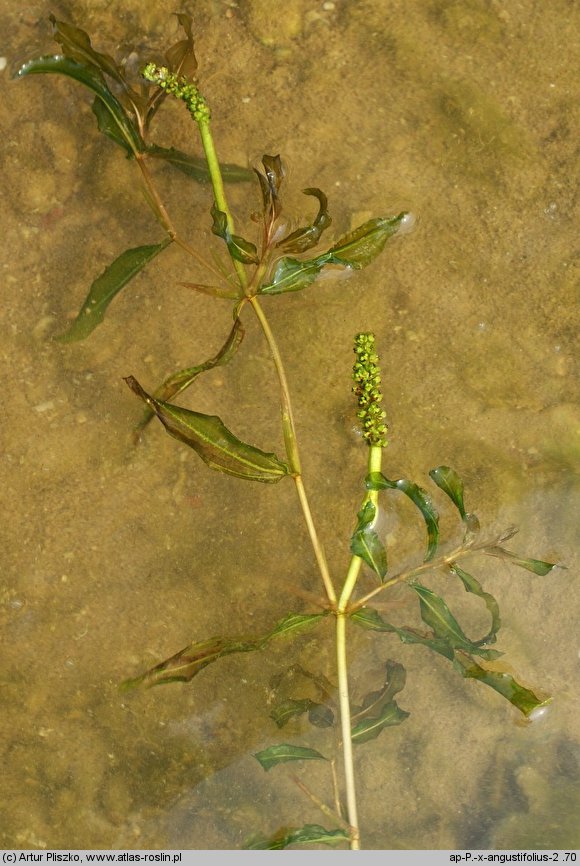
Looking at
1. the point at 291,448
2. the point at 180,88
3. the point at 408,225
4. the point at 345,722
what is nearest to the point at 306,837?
the point at 345,722

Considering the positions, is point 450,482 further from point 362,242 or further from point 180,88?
point 180,88

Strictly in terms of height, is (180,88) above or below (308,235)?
above

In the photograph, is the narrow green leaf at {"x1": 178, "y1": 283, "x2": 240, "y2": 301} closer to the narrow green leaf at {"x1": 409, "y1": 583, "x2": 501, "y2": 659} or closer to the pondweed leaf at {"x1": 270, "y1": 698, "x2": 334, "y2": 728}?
the narrow green leaf at {"x1": 409, "y1": 583, "x2": 501, "y2": 659}

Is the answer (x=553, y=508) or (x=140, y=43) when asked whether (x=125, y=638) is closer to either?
(x=553, y=508)

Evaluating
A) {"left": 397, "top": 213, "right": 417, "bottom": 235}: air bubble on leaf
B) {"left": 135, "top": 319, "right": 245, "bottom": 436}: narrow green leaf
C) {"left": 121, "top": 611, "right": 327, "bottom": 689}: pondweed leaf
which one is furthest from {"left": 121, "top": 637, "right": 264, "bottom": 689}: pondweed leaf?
{"left": 397, "top": 213, "right": 417, "bottom": 235}: air bubble on leaf

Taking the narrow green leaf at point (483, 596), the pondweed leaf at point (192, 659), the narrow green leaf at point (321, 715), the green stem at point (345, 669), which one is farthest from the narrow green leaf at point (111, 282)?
the narrow green leaf at point (321, 715)

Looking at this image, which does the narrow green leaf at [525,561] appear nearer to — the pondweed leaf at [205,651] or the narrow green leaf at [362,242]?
the pondweed leaf at [205,651]
